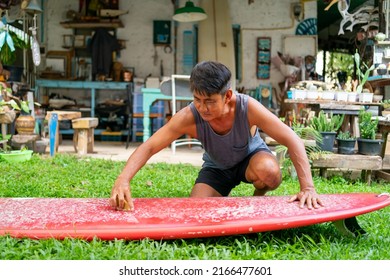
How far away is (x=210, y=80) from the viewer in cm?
236

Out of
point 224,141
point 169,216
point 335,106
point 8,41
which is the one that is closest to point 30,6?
point 8,41

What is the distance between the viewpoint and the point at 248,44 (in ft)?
31.6

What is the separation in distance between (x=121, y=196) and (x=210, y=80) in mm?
762

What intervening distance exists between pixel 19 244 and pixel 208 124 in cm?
122

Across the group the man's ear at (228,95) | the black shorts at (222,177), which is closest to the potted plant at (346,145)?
the black shorts at (222,177)

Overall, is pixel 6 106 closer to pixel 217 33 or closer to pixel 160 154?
pixel 160 154

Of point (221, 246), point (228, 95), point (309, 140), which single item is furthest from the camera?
point (309, 140)

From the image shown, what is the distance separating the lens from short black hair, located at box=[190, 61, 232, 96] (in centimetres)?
236

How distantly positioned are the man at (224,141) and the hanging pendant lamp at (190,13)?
5684 mm

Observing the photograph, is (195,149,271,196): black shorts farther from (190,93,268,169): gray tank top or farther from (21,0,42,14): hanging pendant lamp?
(21,0,42,14): hanging pendant lamp

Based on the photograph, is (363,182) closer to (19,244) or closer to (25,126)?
(19,244)

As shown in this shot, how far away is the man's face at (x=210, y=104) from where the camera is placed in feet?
7.85

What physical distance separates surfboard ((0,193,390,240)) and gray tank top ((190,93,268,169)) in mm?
336
